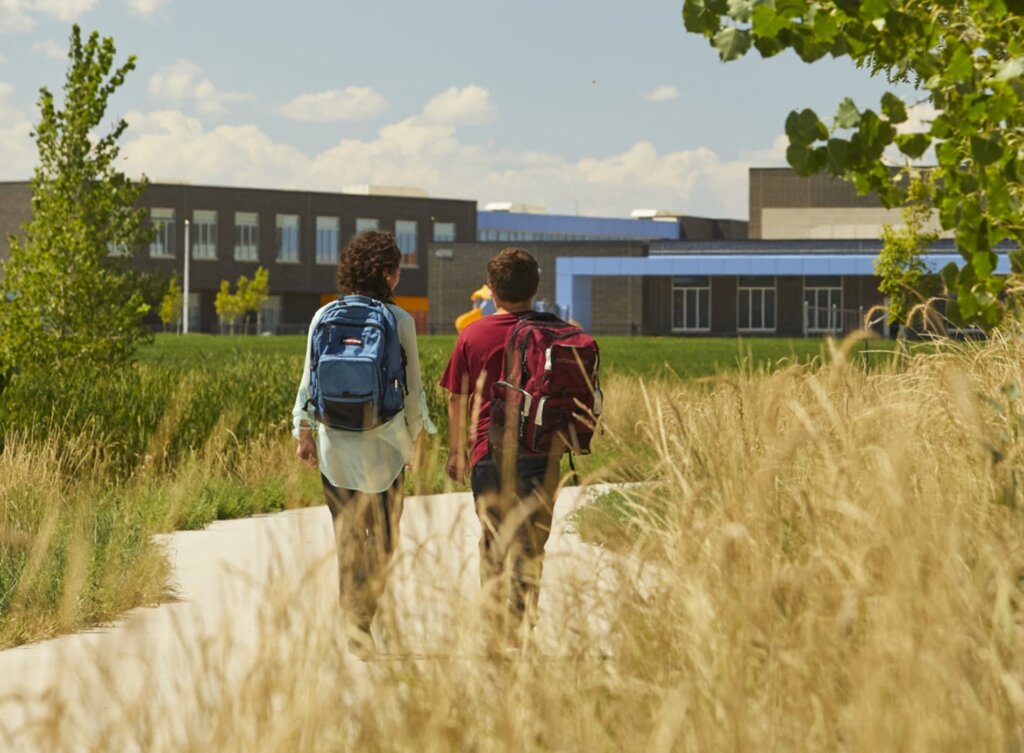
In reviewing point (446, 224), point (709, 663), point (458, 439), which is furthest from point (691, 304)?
point (709, 663)

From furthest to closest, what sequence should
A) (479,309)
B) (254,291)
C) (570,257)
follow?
(254,291) < (570,257) < (479,309)

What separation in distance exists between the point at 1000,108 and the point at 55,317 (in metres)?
12.7

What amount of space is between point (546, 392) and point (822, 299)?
70.1 m

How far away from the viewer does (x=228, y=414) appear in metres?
14.4

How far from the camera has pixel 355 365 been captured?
20.7 ft

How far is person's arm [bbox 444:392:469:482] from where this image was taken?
6234mm

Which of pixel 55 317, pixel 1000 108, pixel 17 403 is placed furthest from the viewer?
pixel 55 317

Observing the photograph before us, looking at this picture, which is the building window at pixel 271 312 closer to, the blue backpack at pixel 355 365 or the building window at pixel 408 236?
the building window at pixel 408 236

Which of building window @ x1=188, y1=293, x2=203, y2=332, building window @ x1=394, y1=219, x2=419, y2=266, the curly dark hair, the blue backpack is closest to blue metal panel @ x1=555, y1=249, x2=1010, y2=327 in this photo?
building window @ x1=394, y1=219, x2=419, y2=266

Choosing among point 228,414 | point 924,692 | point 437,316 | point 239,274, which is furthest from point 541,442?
point 239,274

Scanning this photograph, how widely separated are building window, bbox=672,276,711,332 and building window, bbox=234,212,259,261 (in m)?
26.5

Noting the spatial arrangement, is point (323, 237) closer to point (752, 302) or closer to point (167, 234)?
point (167, 234)

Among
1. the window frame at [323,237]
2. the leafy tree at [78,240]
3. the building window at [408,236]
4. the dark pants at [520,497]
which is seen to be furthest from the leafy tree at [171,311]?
the dark pants at [520,497]

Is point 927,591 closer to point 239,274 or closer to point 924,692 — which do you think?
point 924,692
